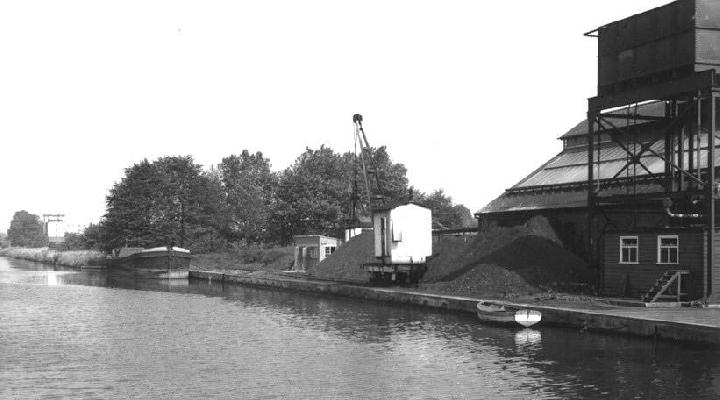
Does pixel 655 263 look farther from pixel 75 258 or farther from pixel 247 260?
pixel 75 258

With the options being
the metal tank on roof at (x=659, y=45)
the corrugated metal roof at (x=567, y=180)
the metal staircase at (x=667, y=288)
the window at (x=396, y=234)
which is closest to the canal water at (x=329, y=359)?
the metal staircase at (x=667, y=288)

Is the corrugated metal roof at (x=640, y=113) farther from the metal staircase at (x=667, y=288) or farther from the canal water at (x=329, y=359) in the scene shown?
the canal water at (x=329, y=359)

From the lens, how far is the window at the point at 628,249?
36406mm

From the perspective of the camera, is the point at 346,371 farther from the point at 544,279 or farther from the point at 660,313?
the point at 544,279

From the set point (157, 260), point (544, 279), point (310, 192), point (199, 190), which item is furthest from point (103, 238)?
point (544, 279)

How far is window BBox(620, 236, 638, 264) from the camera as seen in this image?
36406mm

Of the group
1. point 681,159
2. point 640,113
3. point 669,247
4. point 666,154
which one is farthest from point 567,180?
point 669,247

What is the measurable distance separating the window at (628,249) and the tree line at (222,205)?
50.5 meters

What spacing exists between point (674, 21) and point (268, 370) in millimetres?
24091

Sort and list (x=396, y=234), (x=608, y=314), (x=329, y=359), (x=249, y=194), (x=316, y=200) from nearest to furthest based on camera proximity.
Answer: (x=329, y=359)
(x=608, y=314)
(x=396, y=234)
(x=316, y=200)
(x=249, y=194)

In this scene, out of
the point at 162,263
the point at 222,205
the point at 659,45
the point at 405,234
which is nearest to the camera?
the point at 659,45

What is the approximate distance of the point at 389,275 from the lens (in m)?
51.3

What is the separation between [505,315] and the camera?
1289 inches

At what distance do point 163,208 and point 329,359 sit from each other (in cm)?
7987
